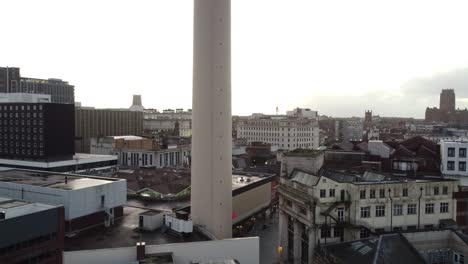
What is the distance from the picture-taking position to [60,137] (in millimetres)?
82938

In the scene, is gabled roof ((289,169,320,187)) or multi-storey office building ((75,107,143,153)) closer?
gabled roof ((289,169,320,187))

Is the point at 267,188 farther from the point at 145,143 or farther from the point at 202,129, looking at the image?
the point at 145,143

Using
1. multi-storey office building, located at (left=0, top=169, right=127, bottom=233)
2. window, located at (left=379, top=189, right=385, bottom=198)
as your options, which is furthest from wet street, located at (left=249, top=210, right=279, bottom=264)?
multi-storey office building, located at (left=0, top=169, right=127, bottom=233)

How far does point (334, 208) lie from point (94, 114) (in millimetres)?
150686

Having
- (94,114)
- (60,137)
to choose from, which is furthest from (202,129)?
(94,114)

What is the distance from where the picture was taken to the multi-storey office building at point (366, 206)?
155ft

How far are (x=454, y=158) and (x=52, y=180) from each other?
2244 inches

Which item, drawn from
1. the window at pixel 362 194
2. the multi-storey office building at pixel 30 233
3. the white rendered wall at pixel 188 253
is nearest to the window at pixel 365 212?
the window at pixel 362 194

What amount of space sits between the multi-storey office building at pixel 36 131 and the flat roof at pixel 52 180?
21.7m

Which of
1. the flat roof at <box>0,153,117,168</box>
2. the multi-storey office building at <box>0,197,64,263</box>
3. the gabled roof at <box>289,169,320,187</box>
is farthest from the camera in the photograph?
the flat roof at <box>0,153,117,168</box>

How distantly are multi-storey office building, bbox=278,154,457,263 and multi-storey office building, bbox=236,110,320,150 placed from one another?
123 meters

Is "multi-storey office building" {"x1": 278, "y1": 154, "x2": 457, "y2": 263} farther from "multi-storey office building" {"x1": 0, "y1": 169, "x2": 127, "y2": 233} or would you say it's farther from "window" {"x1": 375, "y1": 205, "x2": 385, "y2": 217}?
"multi-storey office building" {"x1": 0, "y1": 169, "x2": 127, "y2": 233}

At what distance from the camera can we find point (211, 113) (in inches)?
1914

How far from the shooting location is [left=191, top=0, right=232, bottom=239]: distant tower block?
48.2 meters
